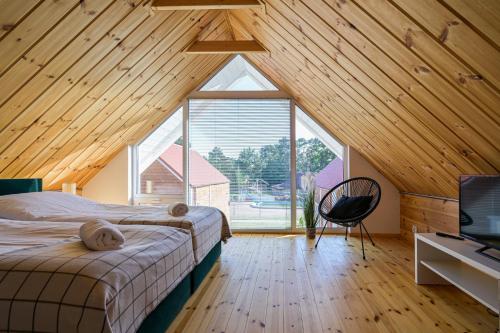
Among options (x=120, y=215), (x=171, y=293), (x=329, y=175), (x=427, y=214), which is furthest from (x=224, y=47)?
(x=427, y=214)

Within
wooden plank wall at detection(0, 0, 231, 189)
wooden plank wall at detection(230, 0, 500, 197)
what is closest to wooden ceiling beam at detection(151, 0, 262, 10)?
wooden plank wall at detection(0, 0, 231, 189)

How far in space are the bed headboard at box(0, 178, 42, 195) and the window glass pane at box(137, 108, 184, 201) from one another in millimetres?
1728

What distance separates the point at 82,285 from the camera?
4.24 feet

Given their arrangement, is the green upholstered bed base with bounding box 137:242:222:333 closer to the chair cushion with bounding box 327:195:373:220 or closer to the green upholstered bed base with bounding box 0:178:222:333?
the green upholstered bed base with bounding box 0:178:222:333

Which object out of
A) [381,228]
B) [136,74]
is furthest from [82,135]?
[381,228]

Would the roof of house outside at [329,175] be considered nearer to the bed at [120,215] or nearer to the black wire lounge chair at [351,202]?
the black wire lounge chair at [351,202]

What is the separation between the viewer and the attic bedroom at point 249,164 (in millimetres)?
1654

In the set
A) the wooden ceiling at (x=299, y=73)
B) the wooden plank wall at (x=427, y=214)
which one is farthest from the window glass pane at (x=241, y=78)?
the wooden plank wall at (x=427, y=214)

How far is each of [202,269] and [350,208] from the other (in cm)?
207

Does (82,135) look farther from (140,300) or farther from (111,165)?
(140,300)

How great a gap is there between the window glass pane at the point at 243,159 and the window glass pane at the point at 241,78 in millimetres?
204

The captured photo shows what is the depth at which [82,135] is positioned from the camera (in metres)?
3.82

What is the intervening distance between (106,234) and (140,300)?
1.16 feet

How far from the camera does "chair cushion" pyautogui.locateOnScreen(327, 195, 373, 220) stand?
4.06 metres
